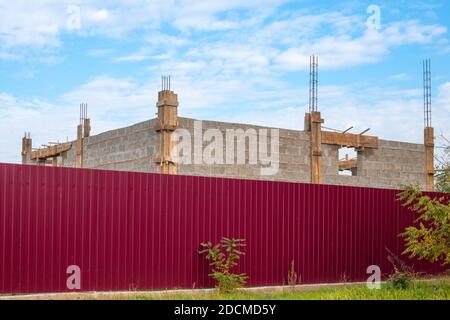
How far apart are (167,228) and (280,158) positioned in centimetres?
1382

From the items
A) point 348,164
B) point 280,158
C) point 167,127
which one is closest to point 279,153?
point 280,158

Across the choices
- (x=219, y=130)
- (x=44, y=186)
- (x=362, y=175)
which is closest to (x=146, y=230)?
(x=44, y=186)

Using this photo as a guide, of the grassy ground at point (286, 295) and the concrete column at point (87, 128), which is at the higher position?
the concrete column at point (87, 128)

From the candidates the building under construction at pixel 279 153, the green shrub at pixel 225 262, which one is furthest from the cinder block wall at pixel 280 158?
the green shrub at pixel 225 262

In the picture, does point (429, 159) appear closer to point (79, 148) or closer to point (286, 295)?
point (79, 148)

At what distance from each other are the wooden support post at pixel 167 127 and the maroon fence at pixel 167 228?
8941mm

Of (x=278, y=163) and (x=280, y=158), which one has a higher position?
(x=280, y=158)

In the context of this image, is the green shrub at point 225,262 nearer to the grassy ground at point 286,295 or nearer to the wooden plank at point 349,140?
the grassy ground at point 286,295

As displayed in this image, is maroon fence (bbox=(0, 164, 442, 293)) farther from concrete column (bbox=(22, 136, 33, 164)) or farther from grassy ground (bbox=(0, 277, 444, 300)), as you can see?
concrete column (bbox=(22, 136, 33, 164))

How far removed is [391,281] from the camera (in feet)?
42.9

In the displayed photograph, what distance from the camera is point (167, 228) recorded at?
1377 cm

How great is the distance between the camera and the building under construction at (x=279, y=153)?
24.2 metres

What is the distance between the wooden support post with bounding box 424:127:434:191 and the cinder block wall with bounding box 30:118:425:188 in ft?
0.84

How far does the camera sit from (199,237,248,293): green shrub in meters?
13.3
